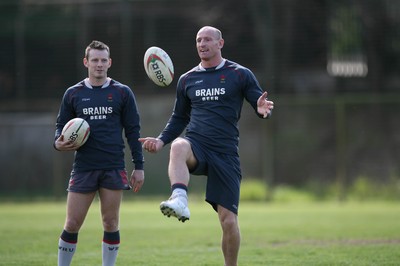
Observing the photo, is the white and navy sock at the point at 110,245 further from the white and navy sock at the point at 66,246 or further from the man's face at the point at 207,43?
the man's face at the point at 207,43

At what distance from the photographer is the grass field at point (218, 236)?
30.2 feet

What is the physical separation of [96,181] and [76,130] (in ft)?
1.81

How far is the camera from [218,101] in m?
7.41

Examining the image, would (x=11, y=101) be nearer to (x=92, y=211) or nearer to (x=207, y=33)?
(x=92, y=211)

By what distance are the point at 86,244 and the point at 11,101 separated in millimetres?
14692

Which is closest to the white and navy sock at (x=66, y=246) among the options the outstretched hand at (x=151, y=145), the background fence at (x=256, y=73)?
the outstretched hand at (x=151, y=145)

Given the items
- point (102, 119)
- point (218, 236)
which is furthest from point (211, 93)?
point (218, 236)

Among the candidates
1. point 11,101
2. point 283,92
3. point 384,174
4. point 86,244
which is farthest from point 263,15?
point 86,244

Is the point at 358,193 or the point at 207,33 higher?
the point at 207,33

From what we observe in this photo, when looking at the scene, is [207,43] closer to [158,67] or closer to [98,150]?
[158,67]

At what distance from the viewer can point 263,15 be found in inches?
925

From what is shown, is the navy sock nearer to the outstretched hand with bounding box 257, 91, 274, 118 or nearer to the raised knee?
the raised knee

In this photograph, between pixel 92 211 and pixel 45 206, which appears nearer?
pixel 92 211

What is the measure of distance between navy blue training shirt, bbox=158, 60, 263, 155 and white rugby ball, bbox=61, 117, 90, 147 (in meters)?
0.73
